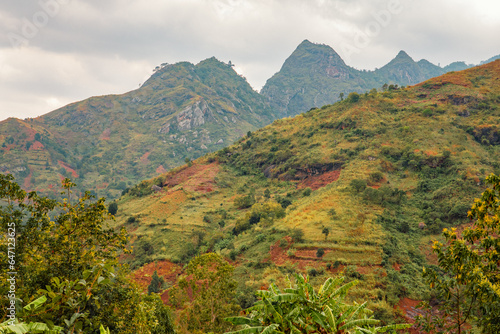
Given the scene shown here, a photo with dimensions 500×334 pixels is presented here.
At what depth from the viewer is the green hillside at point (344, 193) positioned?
83.5 ft

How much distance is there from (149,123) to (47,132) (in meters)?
56.3

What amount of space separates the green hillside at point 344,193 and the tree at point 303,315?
18849mm

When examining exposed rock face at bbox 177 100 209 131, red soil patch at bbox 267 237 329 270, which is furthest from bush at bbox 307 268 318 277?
exposed rock face at bbox 177 100 209 131

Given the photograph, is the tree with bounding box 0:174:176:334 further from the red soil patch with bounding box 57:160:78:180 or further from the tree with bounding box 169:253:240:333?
the red soil patch with bounding box 57:160:78:180

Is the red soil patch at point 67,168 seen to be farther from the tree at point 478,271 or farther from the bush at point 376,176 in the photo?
the tree at point 478,271

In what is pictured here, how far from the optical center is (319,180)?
1932 inches

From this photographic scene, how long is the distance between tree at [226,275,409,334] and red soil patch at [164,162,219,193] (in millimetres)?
54653

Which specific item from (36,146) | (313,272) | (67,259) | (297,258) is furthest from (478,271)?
(36,146)

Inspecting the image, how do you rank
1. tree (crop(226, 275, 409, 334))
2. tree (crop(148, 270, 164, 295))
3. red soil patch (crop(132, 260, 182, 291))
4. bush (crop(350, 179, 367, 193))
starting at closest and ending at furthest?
tree (crop(226, 275, 409, 334)), tree (crop(148, 270, 164, 295)), red soil patch (crop(132, 260, 182, 291)), bush (crop(350, 179, 367, 193))

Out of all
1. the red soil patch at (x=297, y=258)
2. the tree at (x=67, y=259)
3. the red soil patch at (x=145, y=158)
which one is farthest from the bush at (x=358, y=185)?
the red soil patch at (x=145, y=158)

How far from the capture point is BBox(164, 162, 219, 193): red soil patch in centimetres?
5722

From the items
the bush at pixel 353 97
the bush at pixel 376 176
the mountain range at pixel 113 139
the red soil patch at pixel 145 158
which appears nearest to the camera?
the bush at pixel 376 176

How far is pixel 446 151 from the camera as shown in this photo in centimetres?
4009

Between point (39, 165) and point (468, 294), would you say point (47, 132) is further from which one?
point (468, 294)
